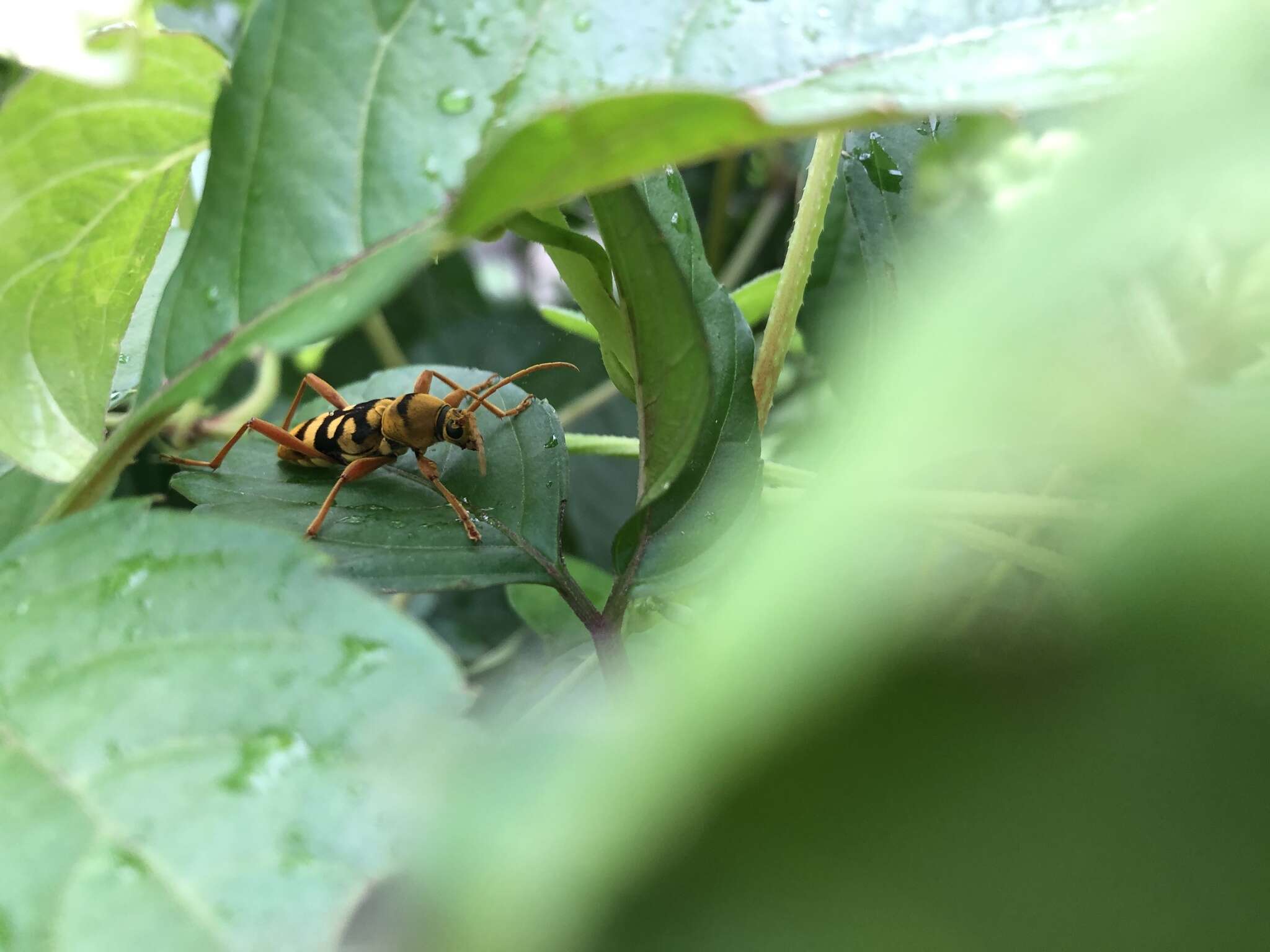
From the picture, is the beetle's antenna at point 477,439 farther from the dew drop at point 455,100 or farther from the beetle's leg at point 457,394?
the dew drop at point 455,100

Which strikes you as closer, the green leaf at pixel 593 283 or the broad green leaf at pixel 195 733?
the broad green leaf at pixel 195 733

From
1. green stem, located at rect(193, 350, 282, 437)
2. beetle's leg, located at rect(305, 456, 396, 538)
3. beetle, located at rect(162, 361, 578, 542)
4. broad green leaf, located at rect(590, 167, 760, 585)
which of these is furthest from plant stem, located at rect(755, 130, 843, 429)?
green stem, located at rect(193, 350, 282, 437)

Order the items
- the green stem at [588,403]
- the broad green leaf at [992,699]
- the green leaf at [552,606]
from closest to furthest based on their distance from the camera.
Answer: the broad green leaf at [992,699], the green leaf at [552,606], the green stem at [588,403]

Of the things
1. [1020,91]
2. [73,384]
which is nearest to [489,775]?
[1020,91]

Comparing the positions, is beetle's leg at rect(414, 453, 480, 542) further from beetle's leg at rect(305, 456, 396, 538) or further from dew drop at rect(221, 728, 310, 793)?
dew drop at rect(221, 728, 310, 793)

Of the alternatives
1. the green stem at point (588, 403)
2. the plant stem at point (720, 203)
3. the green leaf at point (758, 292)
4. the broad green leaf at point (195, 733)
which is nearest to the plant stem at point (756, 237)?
the plant stem at point (720, 203)

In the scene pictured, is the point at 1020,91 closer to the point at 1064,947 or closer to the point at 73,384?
the point at 1064,947

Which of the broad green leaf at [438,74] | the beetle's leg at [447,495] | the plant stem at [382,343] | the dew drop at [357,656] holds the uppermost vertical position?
the broad green leaf at [438,74]
